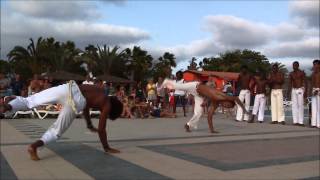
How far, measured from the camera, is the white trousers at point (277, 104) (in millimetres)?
17094

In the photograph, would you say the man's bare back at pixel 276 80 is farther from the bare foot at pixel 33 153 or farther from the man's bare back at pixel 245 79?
the bare foot at pixel 33 153

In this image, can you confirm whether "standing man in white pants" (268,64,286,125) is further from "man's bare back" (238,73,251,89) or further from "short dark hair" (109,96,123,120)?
"short dark hair" (109,96,123,120)

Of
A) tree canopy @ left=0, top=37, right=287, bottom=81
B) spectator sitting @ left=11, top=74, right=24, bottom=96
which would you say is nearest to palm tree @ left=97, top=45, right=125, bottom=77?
tree canopy @ left=0, top=37, right=287, bottom=81

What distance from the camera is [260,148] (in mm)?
10516

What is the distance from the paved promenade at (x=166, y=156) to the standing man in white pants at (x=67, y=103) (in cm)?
44

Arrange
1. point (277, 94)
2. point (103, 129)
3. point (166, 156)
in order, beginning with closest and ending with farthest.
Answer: point (103, 129) < point (166, 156) < point (277, 94)

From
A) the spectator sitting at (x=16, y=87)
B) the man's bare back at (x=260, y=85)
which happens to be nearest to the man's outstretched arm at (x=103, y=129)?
the man's bare back at (x=260, y=85)

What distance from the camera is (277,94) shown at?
17125 millimetres

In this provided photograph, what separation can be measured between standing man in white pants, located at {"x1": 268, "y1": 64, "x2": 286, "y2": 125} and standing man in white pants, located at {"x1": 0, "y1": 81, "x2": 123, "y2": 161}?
9.35 m

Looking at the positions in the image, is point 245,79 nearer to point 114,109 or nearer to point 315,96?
point 315,96

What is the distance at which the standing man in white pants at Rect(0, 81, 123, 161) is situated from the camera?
7965mm

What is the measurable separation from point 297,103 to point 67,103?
10.1 metres

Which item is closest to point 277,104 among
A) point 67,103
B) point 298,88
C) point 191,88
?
point 298,88

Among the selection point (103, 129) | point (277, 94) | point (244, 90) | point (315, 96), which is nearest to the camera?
point (103, 129)
